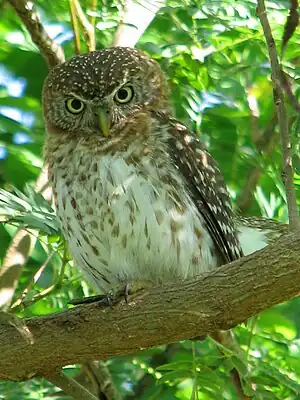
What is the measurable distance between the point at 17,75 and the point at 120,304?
189 cm

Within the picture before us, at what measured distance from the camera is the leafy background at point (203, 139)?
3.54 metres

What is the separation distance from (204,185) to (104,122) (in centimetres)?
44

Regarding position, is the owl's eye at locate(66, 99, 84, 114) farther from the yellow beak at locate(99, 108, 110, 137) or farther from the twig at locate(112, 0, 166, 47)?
the twig at locate(112, 0, 166, 47)

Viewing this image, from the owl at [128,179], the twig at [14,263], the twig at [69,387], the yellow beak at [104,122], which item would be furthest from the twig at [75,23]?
the twig at [69,387]

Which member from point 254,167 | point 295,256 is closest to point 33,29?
point 254,167

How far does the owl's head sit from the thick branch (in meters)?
0.80

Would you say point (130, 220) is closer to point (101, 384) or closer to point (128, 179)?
point (128, 179)

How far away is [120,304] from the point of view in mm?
3102

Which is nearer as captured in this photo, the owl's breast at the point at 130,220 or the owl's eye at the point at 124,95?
the owl's breast at the point at 130,220

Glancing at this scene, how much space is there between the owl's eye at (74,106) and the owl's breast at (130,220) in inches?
8.9

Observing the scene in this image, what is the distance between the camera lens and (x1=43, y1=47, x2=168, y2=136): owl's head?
367 centimetres

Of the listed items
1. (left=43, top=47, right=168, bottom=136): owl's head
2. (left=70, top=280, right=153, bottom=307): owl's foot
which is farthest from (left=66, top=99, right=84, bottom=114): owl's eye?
(left=70, top=280, right=153, bottom=307): owl's foot

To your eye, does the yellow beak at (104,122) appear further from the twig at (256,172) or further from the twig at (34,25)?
the twig at (256,172)

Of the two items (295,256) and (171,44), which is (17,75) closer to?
(171,44)
